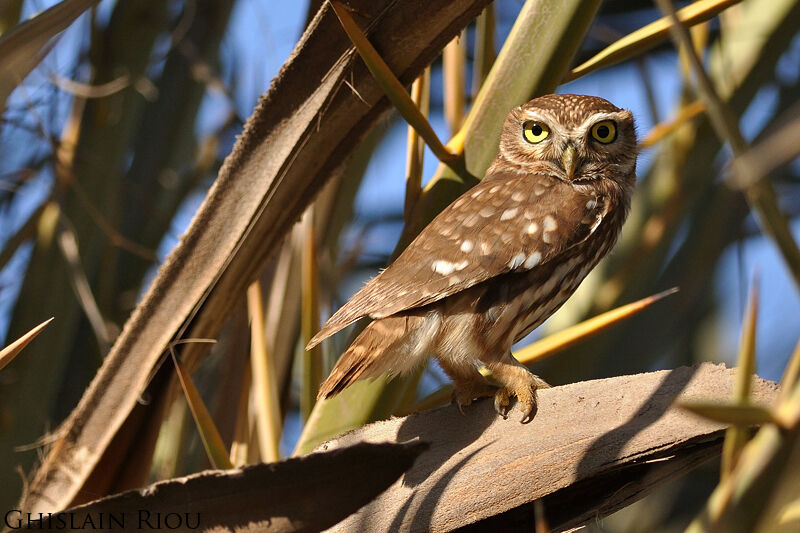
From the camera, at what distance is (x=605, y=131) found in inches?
115

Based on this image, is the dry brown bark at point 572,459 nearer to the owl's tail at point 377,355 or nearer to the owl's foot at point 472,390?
the owl's tail at point 377,355

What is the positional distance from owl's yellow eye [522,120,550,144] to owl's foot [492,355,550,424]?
81 cm

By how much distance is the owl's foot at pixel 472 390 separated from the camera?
246 centimetres

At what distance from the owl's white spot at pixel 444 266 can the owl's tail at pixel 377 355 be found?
15 centimetres

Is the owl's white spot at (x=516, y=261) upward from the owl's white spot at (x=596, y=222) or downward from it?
A: upward

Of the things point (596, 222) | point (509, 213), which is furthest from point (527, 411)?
point (596, 222)

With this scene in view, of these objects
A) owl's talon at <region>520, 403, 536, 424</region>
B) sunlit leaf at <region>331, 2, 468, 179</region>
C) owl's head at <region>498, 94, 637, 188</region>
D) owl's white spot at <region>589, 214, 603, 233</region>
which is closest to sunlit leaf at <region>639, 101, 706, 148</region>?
owl's head at <region>498, 94, 637, 188</region>

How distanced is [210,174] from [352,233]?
0.72 m

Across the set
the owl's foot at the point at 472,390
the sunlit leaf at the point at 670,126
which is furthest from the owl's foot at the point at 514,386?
the sunlit leaf at the point at 670,126

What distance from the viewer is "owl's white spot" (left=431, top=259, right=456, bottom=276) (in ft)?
7.50

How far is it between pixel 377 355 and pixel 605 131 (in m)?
1.18

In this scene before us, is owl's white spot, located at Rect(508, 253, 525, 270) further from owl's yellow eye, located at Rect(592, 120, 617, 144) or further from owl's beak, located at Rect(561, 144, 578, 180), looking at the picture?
owl's yellow eye, located at Rect(592, 120, 617, 144)

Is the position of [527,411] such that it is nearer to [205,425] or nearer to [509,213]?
[509,213]

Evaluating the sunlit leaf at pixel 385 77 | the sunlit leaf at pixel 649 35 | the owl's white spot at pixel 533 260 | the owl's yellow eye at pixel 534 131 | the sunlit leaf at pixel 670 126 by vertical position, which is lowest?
the owl's white spot at pixel 533 260
